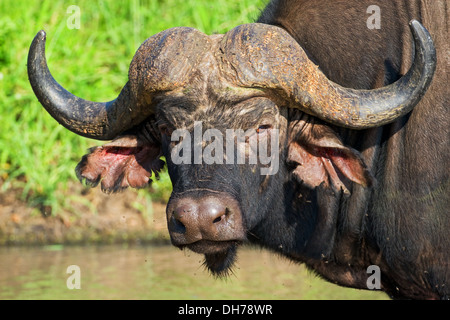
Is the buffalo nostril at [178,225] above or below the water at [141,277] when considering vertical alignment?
above

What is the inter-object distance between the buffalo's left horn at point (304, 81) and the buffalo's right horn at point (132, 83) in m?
0.25

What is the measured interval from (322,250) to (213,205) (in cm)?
124

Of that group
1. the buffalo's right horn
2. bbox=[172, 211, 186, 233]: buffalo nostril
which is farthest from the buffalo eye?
bbox=[172, 211, 186, 233]: buffalo nostril

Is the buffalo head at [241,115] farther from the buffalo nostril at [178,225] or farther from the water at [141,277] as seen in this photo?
the water at [141,277]

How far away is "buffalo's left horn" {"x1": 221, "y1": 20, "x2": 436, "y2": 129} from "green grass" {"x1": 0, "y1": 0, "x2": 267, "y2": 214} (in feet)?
14.4

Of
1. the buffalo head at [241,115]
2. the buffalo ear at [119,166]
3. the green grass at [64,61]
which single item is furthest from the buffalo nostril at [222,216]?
the green grass at [64,61]

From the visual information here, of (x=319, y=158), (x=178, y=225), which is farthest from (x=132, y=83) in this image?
(x=319, y=158)

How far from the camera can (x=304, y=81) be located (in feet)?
15.4

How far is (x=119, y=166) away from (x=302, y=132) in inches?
54.3

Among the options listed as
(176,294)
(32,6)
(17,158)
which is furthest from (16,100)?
(176,294)

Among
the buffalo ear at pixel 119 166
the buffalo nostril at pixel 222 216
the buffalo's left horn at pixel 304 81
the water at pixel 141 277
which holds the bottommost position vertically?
the water at pixel 141 277

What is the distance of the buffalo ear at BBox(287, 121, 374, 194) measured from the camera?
4898mm

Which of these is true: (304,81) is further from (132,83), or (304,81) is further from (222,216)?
(132,83)

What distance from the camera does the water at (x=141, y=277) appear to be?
7152 mm
